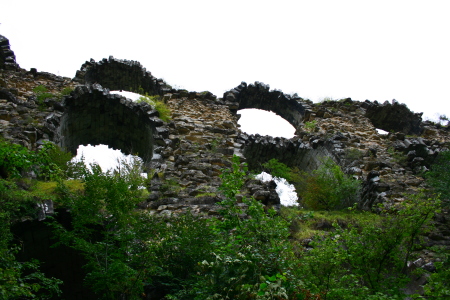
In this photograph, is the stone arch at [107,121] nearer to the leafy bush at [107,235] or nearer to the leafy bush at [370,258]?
the leafy bush at [107,235]

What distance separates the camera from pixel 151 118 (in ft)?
34.3

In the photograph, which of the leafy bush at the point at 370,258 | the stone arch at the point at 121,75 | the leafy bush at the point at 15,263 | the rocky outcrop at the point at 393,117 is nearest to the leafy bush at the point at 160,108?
the stone arch at the point at 121,75

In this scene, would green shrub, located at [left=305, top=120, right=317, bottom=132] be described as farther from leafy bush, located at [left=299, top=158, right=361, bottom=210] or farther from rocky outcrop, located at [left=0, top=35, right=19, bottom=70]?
rocky outcrop, located at [left=0, top=35, right=19, bottom=70]

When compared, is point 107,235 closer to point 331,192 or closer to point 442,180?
point 331,192

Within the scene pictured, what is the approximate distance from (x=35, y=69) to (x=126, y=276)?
36.9 ft

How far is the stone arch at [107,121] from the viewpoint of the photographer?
10.6 metres

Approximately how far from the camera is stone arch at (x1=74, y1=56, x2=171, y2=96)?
14805 mm

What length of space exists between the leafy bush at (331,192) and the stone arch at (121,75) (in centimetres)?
830

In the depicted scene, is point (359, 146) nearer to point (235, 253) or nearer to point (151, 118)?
point (151, 118)

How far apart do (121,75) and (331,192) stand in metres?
10.7

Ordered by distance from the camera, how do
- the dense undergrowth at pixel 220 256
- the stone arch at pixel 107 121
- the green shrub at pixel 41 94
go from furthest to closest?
the stone arch at pixel 107 121 < the green shrub at pixel 41 94 < the dense undergrowth at pixel 220 256

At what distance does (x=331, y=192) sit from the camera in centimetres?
811

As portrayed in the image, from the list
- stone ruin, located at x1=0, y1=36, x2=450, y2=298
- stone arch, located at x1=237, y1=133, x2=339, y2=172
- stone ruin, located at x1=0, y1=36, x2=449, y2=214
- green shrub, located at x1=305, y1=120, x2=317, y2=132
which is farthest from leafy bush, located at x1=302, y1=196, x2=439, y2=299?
green shrub, located at x1=305, y1=120, x2=317, y2=132

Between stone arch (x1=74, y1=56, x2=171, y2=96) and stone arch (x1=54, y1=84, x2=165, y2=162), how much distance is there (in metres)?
3.37
